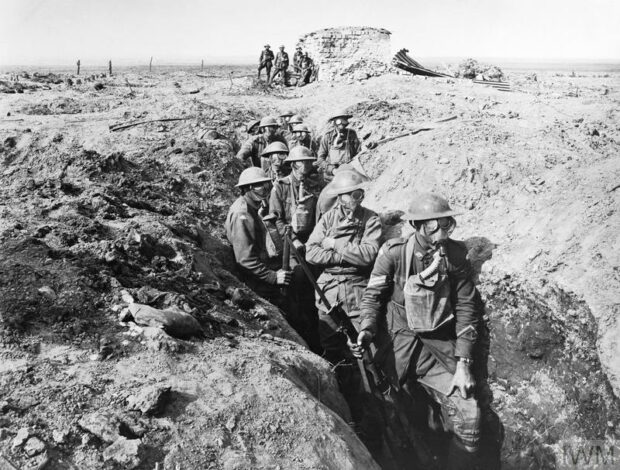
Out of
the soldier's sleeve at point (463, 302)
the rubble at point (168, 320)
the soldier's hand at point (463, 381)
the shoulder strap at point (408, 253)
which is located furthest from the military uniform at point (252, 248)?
the soldier's hand at point (463, 381)

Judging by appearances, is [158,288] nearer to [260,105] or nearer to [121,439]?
[121,439]

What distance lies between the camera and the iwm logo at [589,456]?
3.30 m

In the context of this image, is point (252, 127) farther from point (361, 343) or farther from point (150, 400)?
point (150, 400)

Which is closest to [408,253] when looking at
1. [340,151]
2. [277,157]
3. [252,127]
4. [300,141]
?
[277,157]

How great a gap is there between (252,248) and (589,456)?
3.46 meters

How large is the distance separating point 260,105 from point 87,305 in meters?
9.57

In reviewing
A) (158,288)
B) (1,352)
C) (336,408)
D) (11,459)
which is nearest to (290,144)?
(158,288)

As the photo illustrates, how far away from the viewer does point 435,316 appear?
3988 mm

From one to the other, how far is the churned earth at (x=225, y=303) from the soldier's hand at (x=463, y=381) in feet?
1.71

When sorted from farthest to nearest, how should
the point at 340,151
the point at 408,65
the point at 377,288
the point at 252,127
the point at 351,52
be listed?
the point at 408,65, the point at 351,52, the point at 252,127, the point at 340,151, the point at 377,288

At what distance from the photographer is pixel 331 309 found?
482cm

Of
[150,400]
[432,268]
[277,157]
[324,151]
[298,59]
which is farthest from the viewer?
[298,59]

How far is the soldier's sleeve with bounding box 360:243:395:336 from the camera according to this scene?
165 inches

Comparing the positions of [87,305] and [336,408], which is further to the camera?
[336,408]
